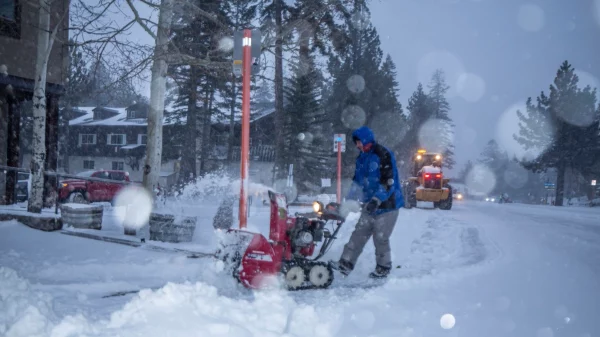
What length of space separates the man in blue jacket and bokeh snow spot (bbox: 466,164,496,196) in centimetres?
10469

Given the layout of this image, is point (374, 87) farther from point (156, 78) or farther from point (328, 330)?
point (328, 330)

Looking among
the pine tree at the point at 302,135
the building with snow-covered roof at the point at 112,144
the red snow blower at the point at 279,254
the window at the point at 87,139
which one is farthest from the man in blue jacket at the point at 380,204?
the window at the point at 87,139

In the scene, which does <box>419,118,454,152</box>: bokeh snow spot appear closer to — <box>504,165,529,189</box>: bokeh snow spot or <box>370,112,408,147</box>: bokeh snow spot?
<box>370,112,408,147</box>: bokeh snow spot

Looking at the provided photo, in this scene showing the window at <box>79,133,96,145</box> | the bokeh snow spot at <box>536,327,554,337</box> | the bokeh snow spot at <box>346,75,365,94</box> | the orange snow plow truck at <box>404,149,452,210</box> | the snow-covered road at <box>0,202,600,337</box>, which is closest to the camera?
the snow-covered road at <box>0,202,600,337</box>

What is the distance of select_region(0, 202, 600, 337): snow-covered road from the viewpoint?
132 inches

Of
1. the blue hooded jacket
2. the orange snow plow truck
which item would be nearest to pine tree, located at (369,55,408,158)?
the orange snow plow truck

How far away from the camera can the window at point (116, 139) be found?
136ft

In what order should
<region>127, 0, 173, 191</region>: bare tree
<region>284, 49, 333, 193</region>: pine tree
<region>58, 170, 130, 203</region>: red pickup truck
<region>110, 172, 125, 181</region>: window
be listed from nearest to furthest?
<region>127, 0, 173, 191</region>: bare tree < <region>58, 170, 130, 203</region>: red pickup truck < <region>110, 172, 125, 181</region>: window < <region>284, 49, 333, 193</region>: pine tree

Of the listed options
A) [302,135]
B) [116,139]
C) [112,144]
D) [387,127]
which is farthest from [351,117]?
[112,144]

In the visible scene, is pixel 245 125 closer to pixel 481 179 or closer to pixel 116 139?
pixel 116 139

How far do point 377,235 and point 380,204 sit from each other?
424 millimetres

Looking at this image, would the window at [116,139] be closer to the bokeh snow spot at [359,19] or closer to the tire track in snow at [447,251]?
the bokeh snow spot at [359,19]

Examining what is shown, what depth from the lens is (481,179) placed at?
349 feet

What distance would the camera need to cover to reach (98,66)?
9133mm
